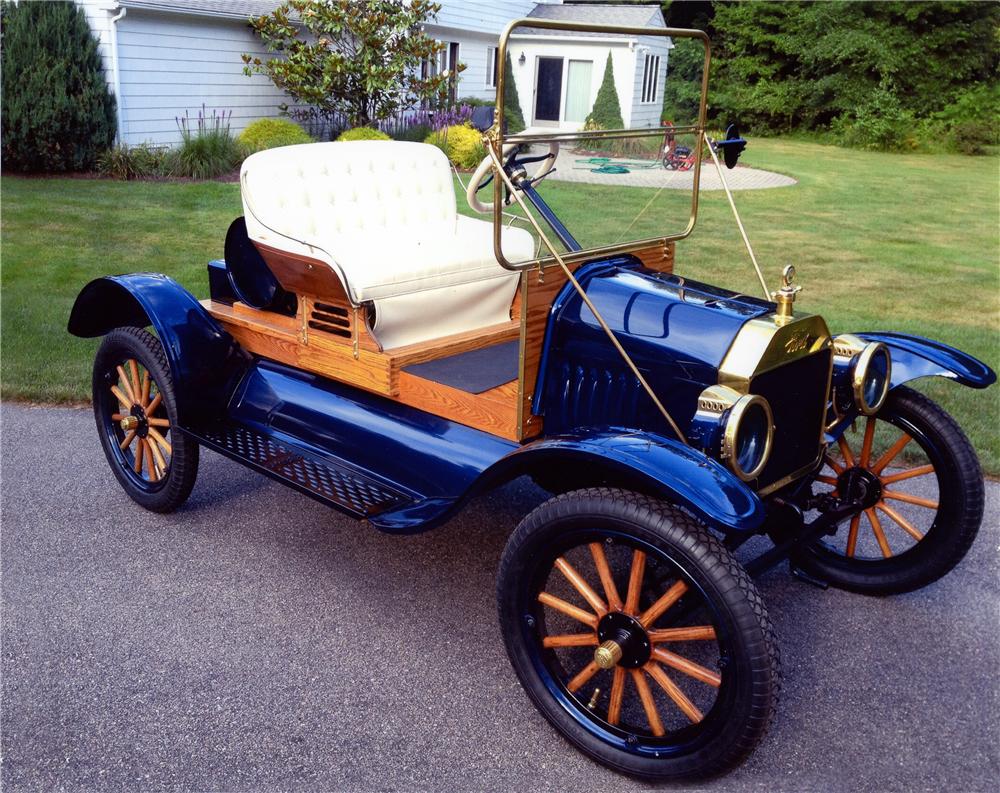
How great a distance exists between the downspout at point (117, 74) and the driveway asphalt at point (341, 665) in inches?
362

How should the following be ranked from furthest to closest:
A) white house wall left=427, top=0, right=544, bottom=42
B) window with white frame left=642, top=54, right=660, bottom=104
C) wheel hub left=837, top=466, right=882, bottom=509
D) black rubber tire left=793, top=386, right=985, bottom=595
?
window with white frame left=642, top=54, right=660, bottom=104 → white house wall left=427, top=0, right=544, bottom=42 → wheel hub left=837, top=466, right=882, bottom=509 → black rubber tire left=793, top=386, right=985, bottom=595

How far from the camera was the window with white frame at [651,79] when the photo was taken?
21.3m

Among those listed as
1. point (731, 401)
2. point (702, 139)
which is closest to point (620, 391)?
point (731, 401)

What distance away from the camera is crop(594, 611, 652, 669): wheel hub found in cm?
241

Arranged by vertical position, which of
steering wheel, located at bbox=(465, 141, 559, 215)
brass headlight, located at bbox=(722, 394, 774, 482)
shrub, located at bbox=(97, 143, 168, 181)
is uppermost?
steering wheel, located at bbox=(465, 141, 559, 215)

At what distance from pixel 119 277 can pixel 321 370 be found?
1094 millimetres

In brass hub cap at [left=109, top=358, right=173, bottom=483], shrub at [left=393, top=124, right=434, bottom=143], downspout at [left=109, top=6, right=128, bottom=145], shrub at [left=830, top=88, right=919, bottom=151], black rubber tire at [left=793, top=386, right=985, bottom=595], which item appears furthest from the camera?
shrub at [left=830, top=88, right=919, bottom=151]

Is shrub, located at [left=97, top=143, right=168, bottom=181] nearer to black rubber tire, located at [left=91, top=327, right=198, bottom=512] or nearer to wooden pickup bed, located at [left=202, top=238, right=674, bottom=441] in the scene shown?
black rubber tire, located at [left=91, top=327, right=198, bottom=512]

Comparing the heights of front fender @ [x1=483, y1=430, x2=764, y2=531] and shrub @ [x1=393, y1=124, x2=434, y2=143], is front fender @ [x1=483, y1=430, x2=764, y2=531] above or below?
below

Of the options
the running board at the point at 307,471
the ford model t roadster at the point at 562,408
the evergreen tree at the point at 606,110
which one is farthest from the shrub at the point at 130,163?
the evergreen tree at the point at 606,110

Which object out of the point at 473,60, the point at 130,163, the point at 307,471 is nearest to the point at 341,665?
the point at 307,471

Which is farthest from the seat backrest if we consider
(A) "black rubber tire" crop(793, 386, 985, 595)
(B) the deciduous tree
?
(B) the deciduous tree

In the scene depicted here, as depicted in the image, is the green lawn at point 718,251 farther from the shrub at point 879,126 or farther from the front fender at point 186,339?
the shrub at point 879,126

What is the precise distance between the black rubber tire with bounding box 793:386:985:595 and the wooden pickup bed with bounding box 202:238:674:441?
3.37ft
